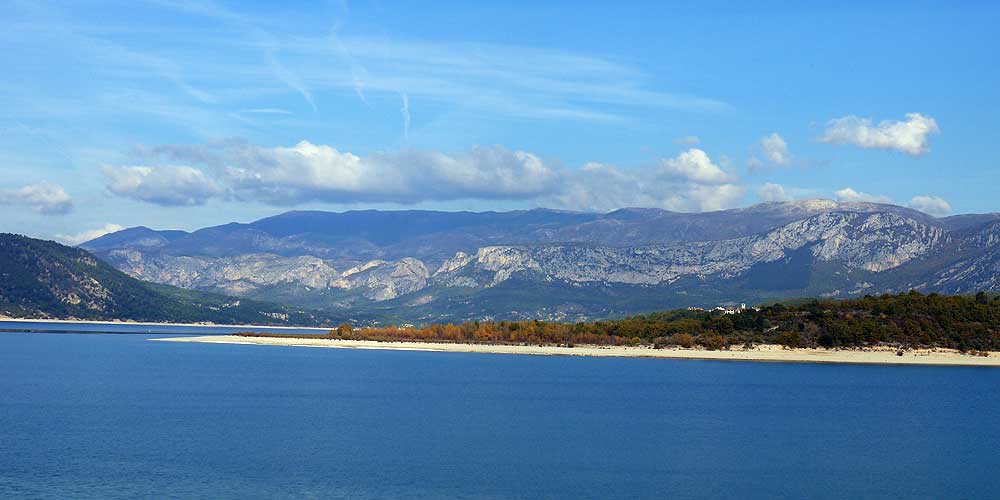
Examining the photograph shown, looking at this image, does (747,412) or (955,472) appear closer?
(955,472)

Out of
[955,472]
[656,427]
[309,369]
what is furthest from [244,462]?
[309,369]

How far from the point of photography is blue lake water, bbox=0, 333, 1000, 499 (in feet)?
220

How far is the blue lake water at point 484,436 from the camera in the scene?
6700 cm

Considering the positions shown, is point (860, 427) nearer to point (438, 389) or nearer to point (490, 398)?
point (490, 398)

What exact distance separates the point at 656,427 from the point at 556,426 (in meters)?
8.84

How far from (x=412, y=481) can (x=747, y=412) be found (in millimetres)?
53154

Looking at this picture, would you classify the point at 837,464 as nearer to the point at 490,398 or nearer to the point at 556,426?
the point at 556,426

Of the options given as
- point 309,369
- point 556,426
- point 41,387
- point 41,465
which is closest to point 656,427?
point 556,426

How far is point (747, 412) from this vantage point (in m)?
111

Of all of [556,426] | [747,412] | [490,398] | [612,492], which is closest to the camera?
[612,492]

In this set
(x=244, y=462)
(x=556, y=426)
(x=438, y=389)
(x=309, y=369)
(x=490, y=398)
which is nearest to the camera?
(x=244, y=462)

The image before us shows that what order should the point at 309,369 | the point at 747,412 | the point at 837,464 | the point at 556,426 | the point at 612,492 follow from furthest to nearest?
the point at 309,369 → the point at 747,412 → the point at 556,426 → the point at 837,464 → the point at 612,492

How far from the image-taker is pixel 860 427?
101125mm

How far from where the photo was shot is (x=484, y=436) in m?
88.6
